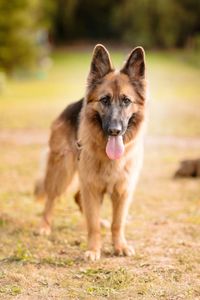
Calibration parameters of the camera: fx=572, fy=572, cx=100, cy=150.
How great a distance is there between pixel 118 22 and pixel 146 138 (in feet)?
121

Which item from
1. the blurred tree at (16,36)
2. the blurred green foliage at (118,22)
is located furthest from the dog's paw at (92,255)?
the blurred green foliage at (118,22)

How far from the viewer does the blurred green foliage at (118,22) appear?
44.7 m

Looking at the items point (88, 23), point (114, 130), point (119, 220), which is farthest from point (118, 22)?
point (114, 130)

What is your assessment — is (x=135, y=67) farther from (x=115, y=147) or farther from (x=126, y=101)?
(x=115, y=147)

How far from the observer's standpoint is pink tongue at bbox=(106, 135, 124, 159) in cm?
553

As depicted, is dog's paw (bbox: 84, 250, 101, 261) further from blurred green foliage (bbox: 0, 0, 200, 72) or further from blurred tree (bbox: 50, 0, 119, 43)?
blurred tree (bbox: 50, 0, 119, 43)

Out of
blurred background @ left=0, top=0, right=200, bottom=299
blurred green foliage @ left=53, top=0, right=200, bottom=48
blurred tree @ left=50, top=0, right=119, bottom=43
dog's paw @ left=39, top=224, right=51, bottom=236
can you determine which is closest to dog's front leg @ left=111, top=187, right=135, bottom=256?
blurred background @ left=0, top=0, right=200, bottom=299

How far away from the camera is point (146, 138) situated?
14.6 m

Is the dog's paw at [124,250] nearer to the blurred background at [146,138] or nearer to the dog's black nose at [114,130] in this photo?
the blurred background at [146,138]

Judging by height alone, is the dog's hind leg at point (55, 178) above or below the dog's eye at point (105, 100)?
below

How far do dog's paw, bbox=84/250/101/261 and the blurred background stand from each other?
7.2 inches

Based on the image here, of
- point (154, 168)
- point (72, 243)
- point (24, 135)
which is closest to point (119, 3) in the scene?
point (24, 135)

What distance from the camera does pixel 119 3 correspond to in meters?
51.6

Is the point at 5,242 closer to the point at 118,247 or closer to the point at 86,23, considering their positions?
the point at 118,247
